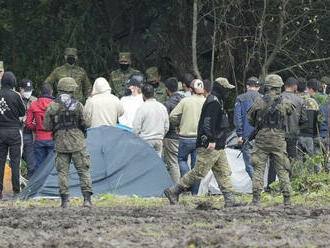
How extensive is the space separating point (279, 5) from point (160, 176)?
18.9ft

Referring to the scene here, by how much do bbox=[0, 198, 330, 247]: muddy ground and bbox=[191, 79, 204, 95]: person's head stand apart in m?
2.55

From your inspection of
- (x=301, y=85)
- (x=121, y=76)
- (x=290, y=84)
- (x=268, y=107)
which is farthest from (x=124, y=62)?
Result: (x=268, y=107)

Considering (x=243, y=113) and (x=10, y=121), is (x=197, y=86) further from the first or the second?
(x=10, y=121)

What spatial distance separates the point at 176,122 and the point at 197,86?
2.42 feet

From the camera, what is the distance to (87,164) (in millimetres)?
14000

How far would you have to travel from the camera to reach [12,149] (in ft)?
52.8

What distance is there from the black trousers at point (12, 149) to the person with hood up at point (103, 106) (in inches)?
47.0

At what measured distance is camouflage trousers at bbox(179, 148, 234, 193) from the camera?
13.9m

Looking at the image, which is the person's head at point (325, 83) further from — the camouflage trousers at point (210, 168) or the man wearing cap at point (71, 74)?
→ the camouflage trousers at point (210, 168)

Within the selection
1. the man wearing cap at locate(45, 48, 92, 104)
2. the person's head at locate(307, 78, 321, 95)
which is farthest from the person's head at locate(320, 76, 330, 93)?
the man wearing cap at locate(45, 48, 92, 104)

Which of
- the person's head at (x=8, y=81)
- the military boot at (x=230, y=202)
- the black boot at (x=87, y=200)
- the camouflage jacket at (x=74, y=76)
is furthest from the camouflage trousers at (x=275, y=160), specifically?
the camouflage jacket at (x=74, y=76)

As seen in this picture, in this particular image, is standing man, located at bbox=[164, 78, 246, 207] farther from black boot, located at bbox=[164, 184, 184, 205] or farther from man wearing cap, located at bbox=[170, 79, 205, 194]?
man wearing cap, located at bbox=[170, 79, 205, 194]

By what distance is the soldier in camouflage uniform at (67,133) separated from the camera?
45.6 ft

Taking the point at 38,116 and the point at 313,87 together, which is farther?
the point at 313,87
